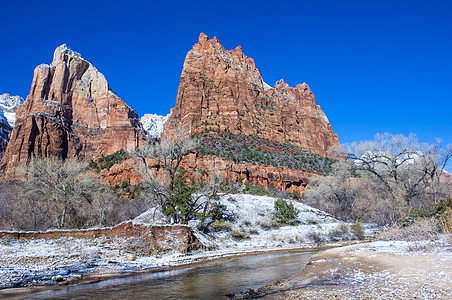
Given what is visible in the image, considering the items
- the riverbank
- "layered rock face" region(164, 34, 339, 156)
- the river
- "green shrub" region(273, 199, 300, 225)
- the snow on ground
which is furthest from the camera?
"layered rock face" region(164, 34, 339, 156)

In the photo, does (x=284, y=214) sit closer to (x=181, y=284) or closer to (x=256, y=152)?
(x=181, y=284)

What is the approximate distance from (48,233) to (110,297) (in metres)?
8.58

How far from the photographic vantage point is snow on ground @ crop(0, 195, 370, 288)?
10.2 meters

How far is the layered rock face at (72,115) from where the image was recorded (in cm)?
8662

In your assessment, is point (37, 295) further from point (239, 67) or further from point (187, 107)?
point (239, 67)

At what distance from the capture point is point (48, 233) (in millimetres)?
14141

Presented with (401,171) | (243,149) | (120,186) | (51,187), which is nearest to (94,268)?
(51,187)

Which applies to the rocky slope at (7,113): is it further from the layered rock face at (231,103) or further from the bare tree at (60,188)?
the bare tree at (60,188)

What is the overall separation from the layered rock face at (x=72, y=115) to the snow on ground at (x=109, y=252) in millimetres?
72263

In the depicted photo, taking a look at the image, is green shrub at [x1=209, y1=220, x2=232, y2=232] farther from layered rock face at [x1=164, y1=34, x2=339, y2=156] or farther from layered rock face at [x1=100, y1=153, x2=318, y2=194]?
layered rock face at [x1=164, y1=34, x2=339, y2=156]

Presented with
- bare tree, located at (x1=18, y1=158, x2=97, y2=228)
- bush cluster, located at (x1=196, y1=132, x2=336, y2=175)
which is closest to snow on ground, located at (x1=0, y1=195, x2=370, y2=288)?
bare tree, located at (x1=18, y1=158, x2=97, y2=228)

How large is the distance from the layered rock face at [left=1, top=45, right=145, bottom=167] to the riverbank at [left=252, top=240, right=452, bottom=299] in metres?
85.2

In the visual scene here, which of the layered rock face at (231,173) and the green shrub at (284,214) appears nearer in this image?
the green shrub at (284,214)

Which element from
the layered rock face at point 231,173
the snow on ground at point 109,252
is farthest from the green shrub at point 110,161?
the snow on ground at point 109,252
